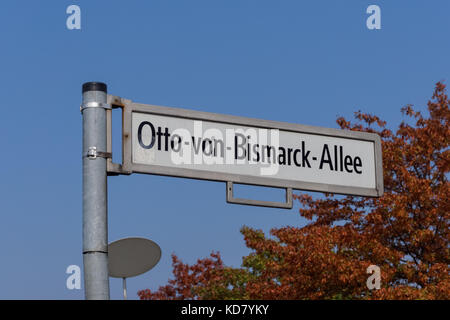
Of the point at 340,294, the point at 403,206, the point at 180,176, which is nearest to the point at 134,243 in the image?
the point at 340,294

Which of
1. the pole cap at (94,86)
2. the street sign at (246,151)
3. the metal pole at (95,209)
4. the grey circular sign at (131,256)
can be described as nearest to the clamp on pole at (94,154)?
the metal pole at (95,209)

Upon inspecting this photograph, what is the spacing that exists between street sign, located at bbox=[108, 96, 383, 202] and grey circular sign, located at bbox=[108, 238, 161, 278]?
903cm

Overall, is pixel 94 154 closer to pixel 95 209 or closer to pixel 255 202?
pixel 95 209

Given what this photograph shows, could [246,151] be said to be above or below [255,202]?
above

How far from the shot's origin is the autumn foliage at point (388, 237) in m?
19.0

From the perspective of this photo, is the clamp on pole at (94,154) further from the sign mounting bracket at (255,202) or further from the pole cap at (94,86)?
the sign mounting bracket at (255,202)

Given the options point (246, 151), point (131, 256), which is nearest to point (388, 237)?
point (131, 256)

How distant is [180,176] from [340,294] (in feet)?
48.2

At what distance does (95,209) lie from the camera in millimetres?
4820

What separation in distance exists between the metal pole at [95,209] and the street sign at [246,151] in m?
0.15

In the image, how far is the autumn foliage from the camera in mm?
19031

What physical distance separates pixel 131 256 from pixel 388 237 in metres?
8.62

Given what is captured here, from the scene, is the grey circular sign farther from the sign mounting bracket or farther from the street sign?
the sign mounting bracket
